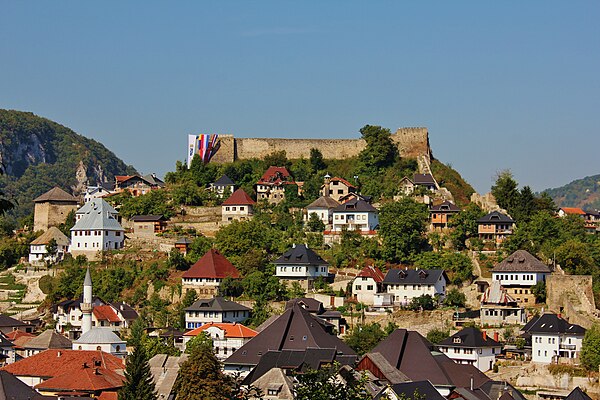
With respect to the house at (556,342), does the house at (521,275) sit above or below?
above

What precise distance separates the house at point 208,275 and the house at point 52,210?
18.4m

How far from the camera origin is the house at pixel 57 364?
49.7 meters

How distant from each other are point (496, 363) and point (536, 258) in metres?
9.82

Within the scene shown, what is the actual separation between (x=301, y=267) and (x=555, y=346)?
15220 mm

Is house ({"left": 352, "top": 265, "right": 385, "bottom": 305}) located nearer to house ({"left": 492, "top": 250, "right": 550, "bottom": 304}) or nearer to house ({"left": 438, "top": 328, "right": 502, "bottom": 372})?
house ({"left": 492, "top": 250, "right": 550, "bottom": 304})

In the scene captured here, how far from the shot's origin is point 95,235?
235 ft

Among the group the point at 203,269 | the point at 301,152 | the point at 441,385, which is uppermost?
the point at 301,152

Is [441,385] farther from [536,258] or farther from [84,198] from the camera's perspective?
[84,198]

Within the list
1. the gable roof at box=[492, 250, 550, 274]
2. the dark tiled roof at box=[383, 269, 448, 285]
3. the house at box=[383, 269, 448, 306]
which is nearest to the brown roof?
the dark tiled roof at box=[383, 269, 448, 285]

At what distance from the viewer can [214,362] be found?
41125 millimetres

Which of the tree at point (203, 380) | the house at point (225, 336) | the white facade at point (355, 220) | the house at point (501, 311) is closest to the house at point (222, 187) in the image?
the white facade at point (355, 220)

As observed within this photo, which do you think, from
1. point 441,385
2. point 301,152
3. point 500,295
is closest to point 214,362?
point 441,385

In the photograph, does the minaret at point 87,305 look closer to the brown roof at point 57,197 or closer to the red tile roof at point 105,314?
the red tile roof at point 105,314

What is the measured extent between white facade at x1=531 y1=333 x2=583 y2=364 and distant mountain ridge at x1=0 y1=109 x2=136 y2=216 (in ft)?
416
